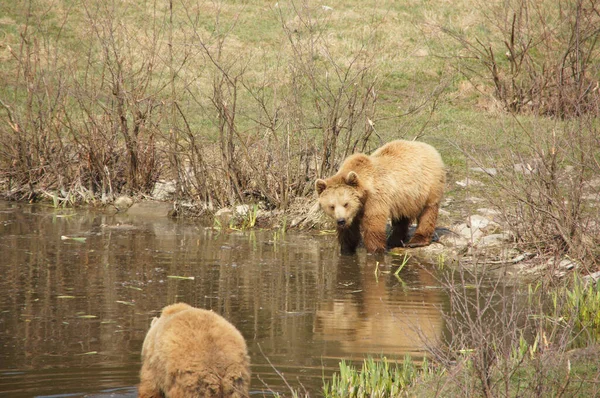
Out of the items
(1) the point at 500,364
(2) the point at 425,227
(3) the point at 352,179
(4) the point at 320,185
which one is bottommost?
(2) the point at 425,227

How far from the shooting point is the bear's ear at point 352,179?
1136cm

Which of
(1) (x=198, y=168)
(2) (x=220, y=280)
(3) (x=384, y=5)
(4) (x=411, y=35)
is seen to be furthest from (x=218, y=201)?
(3) (x=384, y=5)

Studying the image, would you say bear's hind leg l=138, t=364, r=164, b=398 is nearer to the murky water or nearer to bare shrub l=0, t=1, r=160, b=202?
the murky water

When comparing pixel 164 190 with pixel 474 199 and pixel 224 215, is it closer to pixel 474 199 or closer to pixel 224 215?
pixel 224 215

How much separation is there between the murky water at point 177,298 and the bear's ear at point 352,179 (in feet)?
3.61

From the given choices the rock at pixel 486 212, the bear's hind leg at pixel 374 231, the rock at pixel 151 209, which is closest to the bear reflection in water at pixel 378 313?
the bear's hind leg at pixel 374 231

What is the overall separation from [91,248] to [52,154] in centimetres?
393

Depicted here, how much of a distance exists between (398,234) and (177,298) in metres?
4.54

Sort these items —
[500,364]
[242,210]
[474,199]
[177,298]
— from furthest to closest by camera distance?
[474,199] < [242,210] < [177,298] < [500,364]

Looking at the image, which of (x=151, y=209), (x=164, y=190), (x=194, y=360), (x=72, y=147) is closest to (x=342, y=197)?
(x=151, y=209)

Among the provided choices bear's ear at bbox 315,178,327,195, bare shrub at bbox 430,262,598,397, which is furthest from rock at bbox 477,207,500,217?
bare shrub at bbox 430,262,598,397

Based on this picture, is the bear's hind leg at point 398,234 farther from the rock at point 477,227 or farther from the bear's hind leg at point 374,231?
the rock at point 477,227

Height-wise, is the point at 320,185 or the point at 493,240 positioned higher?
the point at 320,185

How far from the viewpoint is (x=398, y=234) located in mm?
12688
